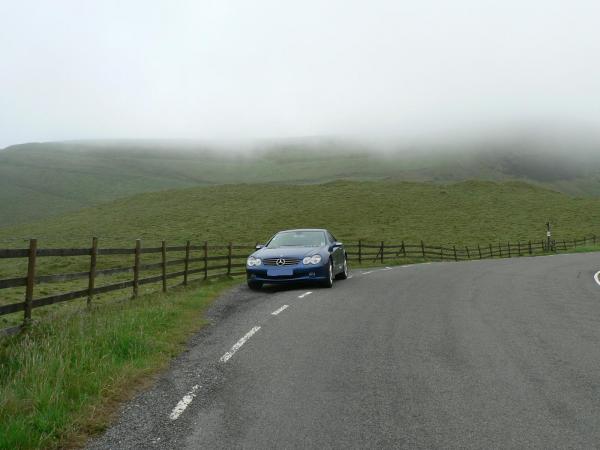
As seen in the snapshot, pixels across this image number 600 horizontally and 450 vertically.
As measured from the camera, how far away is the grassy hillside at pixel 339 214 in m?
65.2

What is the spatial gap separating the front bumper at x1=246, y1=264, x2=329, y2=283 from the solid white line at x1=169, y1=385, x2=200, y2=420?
25.1ft

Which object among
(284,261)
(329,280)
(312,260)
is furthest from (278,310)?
(329,280)

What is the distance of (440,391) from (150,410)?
275 cm

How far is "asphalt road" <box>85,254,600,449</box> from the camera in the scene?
409 centimetres

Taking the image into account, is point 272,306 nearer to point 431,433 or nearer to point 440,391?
point 440,391

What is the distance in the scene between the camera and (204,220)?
242ft

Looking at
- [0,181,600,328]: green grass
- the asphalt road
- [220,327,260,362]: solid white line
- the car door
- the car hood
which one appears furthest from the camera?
[0,181,600,328]: green grass

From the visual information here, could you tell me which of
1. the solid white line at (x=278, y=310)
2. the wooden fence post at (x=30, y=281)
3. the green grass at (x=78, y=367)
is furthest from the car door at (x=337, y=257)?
the wooden fence post at (x=30, y=281)

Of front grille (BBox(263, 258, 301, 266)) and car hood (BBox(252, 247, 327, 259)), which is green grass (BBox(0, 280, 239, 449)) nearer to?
front grille (BBox(263, 258, 301, 266))

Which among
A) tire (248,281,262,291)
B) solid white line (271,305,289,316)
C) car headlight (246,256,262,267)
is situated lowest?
tire (248,281,262,291)

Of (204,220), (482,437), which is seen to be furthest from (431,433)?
(204,220)

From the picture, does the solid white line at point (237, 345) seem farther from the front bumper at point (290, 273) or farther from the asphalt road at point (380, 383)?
the front bumper at point (290, 273)

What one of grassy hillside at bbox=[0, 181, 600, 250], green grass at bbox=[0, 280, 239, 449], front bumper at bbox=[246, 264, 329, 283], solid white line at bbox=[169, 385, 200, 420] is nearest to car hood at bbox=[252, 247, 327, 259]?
front bumper at bbox=[246, 264, 329, 283]

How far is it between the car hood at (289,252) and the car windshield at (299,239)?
0.52 m
